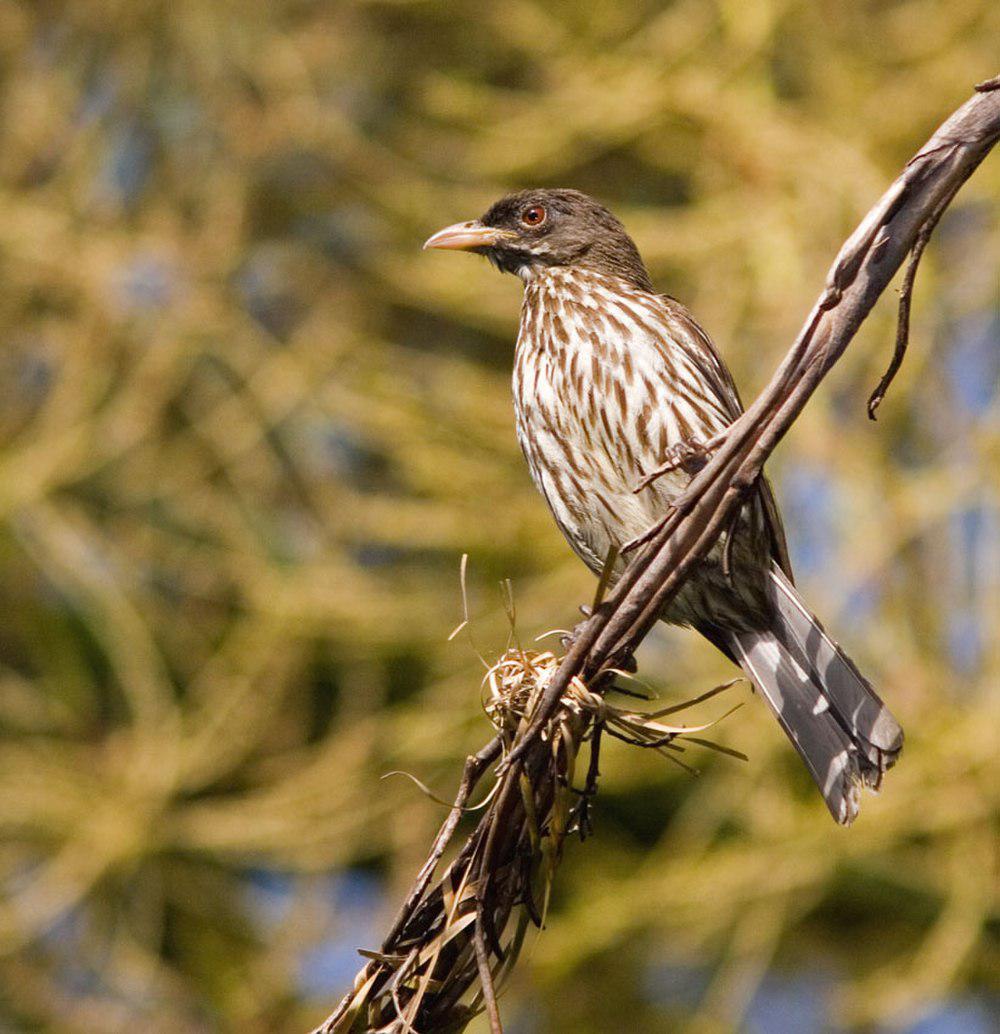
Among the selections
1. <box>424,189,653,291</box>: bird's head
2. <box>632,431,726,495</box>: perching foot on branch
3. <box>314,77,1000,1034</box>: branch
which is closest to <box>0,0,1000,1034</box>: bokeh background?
<box>424,189,653,291</box>: bird's head

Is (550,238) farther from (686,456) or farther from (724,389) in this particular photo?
(686,456)

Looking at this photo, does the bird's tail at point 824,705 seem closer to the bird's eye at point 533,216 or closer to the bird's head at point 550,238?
the bird's head at point 550,238

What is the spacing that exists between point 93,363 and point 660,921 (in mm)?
3550

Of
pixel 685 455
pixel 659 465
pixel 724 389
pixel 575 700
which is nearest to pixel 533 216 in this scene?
pixel 724 389

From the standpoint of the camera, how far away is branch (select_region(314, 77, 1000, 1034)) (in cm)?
220

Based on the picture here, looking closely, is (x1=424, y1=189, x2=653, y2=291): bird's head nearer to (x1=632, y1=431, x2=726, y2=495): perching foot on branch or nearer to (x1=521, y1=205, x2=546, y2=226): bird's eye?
(x1=521, y1=205, x2=546, y2=226): bird's eye

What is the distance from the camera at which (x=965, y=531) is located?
635 cm

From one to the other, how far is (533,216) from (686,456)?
6.30 ft

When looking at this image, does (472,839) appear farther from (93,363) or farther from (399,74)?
(399,74)

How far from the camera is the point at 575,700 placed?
2297mm

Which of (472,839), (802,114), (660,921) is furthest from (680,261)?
(472,839)

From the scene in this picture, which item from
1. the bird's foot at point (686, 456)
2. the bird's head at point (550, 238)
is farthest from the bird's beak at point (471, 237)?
the bird's foot at point (686, 456)

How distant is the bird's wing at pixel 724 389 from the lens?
347cm

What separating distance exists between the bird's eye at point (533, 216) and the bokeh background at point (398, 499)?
1.98 metres
